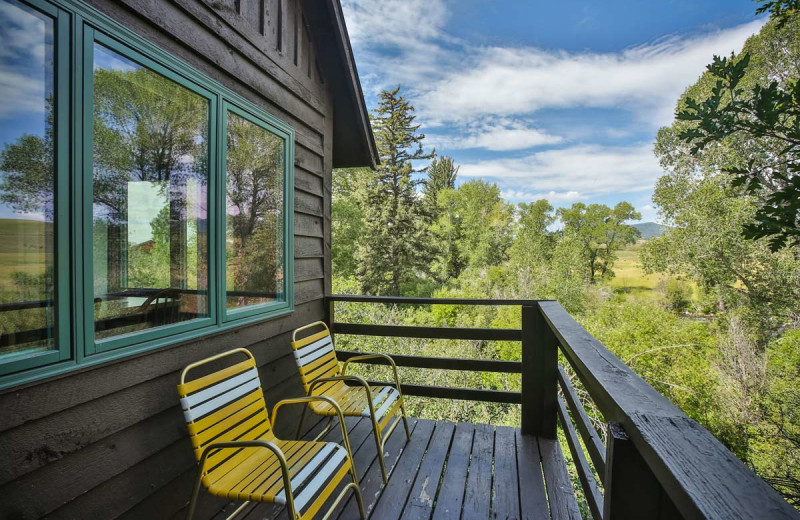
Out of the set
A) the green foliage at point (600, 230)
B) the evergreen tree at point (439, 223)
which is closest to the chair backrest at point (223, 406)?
the evergreen tree at point (439, 223)

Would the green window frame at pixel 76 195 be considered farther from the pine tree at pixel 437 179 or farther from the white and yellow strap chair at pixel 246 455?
the pine tree at pixel 437 179

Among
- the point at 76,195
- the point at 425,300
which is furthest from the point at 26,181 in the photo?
the point at 425,300

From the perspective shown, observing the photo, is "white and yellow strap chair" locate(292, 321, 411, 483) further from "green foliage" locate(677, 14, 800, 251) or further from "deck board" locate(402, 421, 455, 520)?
"green foliage" locate(677, 14, 800, 251)

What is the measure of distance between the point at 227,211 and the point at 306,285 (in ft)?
3.37

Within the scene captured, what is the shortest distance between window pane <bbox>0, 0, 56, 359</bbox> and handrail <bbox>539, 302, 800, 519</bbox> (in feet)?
5.47

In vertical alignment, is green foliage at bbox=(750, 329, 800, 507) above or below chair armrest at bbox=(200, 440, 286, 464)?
below

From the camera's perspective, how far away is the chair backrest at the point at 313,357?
2449 mm

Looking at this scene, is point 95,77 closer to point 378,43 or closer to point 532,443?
point 532,443

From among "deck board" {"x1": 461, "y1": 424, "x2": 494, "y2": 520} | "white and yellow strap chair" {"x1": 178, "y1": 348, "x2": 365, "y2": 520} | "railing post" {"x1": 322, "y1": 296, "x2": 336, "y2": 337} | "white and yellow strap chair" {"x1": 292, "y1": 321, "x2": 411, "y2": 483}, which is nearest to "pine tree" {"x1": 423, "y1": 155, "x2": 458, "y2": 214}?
"railing post" {"x1": 322, "y1": 296, "x2": 336, "y2": 337}

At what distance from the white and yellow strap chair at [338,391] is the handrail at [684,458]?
4.77ft

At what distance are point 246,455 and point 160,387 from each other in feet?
1.59

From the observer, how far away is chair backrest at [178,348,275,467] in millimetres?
1611

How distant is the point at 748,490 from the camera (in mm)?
500

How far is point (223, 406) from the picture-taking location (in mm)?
1820
